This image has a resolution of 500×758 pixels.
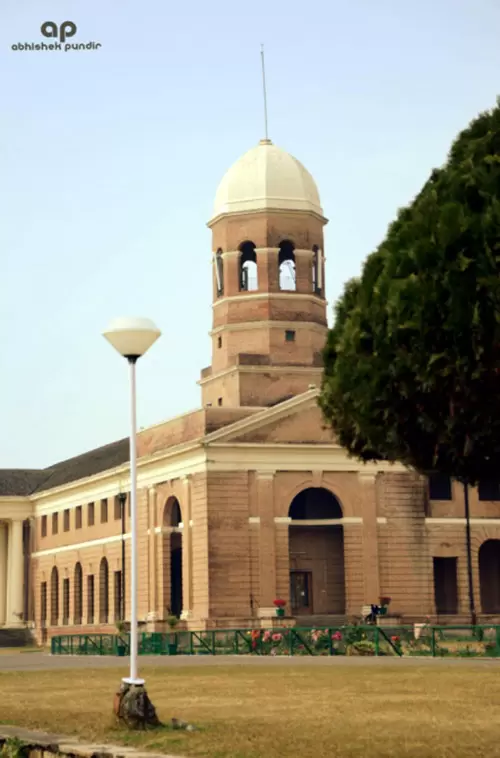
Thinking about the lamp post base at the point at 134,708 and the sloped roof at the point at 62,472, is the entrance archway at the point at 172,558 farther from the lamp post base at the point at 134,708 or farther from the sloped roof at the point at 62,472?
the lamp post base at the point at 134,708

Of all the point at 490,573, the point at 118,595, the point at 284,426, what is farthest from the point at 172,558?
the point at 490,573

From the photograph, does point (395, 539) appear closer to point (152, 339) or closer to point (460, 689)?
point (460, 689)

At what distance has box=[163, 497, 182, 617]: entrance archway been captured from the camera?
72438 mm

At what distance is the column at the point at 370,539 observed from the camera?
7044cm

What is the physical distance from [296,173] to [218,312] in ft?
25.8

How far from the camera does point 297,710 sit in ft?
72.4

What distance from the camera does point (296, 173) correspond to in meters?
74.1

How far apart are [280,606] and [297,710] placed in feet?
149

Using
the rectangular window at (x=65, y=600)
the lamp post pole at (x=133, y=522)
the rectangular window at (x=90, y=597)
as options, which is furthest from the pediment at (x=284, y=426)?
the lamp post pole at (x=133, y=522)

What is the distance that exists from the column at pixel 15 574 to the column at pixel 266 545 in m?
33.5

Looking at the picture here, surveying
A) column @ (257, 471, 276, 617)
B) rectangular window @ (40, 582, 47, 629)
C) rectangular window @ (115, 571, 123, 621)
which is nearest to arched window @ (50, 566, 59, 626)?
rectangular window @ (40, 582, 47, 629)

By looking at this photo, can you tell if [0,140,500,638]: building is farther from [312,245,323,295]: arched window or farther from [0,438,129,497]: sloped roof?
[0,438,129,497]: sloped roof

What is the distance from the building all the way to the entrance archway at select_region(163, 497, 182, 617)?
0.31ft

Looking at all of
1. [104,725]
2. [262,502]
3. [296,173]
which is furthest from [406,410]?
[296,173]
